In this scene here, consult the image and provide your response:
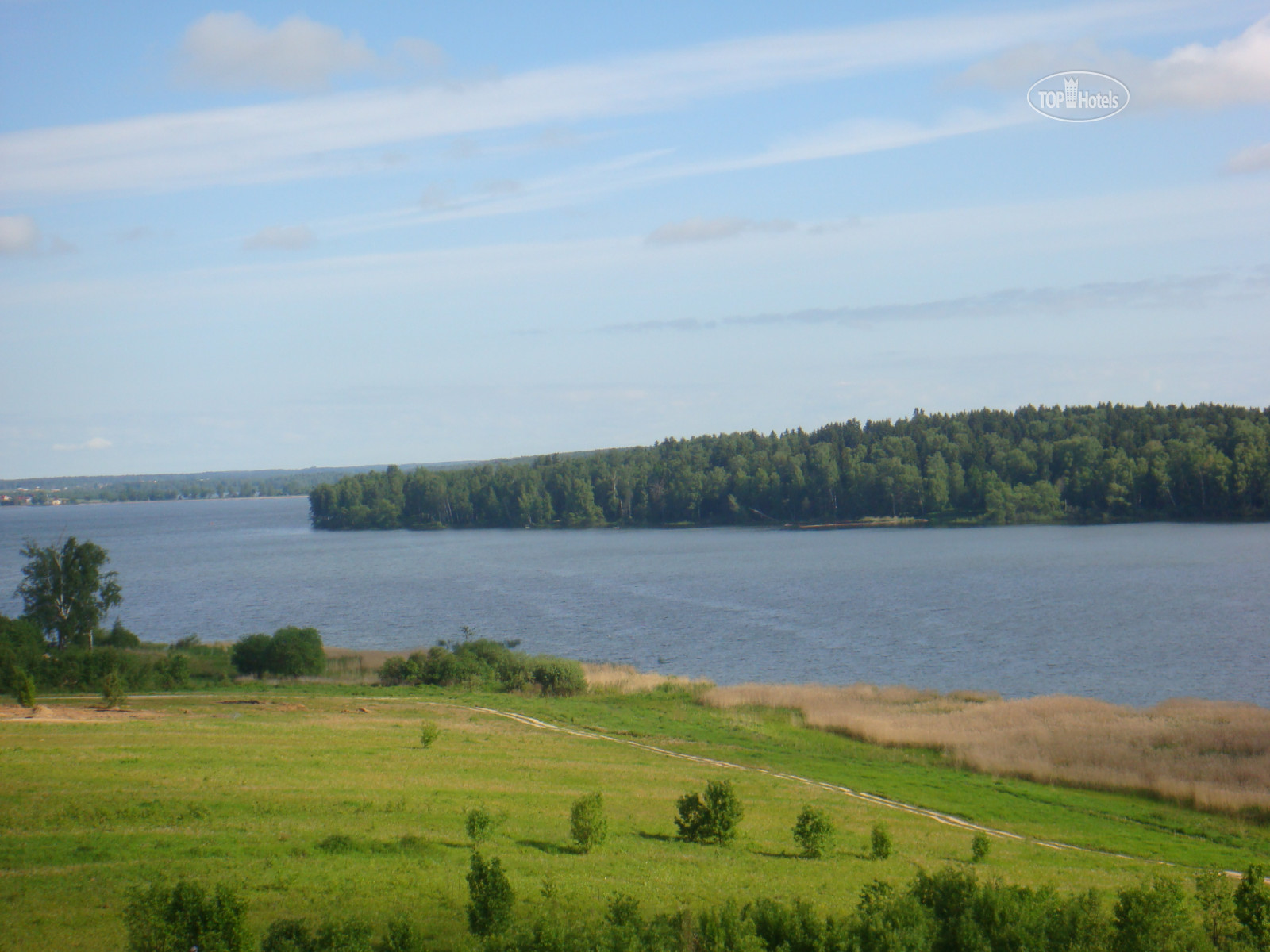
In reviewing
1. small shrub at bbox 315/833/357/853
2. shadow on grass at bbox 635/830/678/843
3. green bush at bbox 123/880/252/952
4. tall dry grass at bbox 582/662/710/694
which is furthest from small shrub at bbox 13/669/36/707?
green bush at bbox 123/880/252/952

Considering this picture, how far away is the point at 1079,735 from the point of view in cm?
3572

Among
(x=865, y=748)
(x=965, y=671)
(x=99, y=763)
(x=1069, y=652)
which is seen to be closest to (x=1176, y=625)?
(x=1069, y=652)

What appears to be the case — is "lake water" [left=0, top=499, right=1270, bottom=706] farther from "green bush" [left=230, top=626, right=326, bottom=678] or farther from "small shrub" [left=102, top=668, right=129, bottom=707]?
"small shrub" [left=102, top=668, right=129, bottom=707]

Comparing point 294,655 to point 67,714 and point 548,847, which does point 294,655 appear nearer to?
point 67,714

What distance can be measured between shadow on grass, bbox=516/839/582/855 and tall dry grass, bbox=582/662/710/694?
30366 mm

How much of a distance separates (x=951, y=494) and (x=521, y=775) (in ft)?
507

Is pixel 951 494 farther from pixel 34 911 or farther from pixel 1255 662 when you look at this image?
pixel 34 911

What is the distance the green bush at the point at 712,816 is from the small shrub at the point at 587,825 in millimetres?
2485

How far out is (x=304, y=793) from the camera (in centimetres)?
2081

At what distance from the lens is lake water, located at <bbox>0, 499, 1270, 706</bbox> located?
54.3 metres

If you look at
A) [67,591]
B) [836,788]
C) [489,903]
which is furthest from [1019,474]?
[489,903]

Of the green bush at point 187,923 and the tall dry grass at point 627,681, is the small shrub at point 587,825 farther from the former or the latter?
the tall dry grass at point 627,681

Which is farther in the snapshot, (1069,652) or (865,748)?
(1069,652)

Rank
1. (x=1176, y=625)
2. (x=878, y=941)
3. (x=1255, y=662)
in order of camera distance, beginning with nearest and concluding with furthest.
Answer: (x=878, y=941), (x=1255, y=662), (x=1176, y=625)
